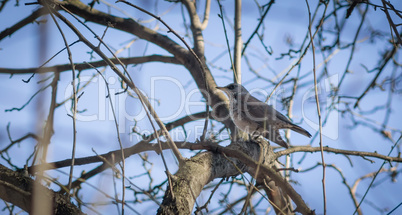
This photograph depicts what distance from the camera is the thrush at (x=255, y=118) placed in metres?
4.68

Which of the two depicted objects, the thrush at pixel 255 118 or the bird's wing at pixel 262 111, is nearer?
the thrush at pixel 255 118

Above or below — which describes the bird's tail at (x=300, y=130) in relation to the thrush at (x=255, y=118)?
below

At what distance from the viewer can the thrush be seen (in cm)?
468

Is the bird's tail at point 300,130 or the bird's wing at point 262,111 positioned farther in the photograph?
the bird's wing at point 262,111

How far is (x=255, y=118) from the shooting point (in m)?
5.02

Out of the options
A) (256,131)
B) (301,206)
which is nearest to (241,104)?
(256,131)

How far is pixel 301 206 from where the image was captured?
8.70 feet

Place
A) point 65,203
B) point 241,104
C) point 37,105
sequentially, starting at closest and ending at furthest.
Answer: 1. point 37,105
2. point 65,203
3. point 241,104

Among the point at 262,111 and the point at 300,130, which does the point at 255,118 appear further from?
the point at 300,130

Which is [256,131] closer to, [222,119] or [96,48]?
[222,119]

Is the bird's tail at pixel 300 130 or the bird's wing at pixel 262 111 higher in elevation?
the bird's wing at pixel 262 111

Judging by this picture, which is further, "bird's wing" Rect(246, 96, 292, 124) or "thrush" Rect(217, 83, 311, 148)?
"bird's wing" Rect(246, 96, 292, 124)

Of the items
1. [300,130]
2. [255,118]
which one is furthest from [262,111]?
[300,130]

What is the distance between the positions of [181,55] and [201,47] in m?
0.40
